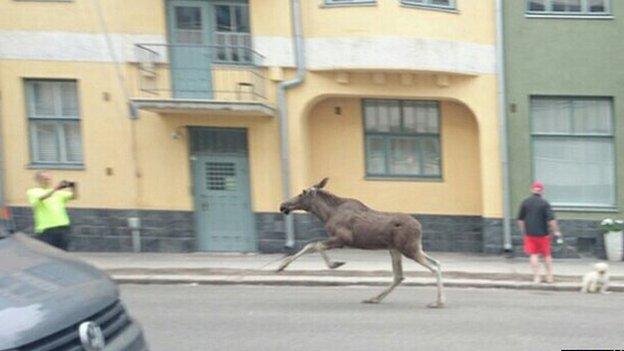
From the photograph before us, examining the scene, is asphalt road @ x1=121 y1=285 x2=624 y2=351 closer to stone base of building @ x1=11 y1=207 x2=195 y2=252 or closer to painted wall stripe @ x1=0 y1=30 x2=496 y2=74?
stone base of building @ x1=11 y1=207 x2=195 y2=252

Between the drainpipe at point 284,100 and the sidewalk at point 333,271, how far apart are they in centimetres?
68

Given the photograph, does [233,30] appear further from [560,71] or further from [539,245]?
[539,245]

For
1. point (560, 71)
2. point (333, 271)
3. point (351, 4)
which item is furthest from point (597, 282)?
point (351, 4)

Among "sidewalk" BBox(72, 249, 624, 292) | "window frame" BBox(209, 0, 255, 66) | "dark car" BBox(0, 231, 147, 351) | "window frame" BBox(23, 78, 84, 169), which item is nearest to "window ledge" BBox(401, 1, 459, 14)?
"window frame" BBox(209, 0, 255, 66)

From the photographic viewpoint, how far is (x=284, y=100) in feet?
45.9

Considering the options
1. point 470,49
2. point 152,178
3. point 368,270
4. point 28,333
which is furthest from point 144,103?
point 28,333

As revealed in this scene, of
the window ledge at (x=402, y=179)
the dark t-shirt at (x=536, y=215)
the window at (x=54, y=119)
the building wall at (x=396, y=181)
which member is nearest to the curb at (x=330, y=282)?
the dark t-shirt at (x=536, y=215)

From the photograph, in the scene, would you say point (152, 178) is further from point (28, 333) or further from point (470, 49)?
point (28, 333)

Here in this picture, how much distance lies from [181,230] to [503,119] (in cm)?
681

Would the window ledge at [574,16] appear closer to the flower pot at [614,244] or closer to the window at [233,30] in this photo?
the flower pot at [614,244]

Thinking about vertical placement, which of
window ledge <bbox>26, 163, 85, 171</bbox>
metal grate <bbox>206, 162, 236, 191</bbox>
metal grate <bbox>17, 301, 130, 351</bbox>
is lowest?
metal grate <bbox>17, 301, 130, 351</bbox>

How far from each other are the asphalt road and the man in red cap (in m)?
0.77

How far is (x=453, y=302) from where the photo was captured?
9906 millimetres

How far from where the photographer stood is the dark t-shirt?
11.5 metres
